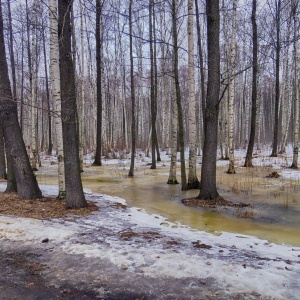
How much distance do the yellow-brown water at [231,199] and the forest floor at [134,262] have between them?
55 centimetres

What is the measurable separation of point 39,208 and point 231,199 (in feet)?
15.8

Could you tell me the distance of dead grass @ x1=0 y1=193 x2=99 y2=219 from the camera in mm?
5975

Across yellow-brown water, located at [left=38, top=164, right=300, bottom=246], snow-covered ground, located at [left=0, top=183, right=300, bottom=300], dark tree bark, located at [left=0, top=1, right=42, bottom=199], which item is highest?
dark tree bark, located at [left=0, top=1, right=42, bottom=199]

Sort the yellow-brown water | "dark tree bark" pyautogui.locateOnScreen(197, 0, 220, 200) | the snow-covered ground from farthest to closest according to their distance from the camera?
"dark tree bark" pyautogui.locateOnScreen(197, 0, 220, 200) → the yellow-brown water → the snow-covered ground

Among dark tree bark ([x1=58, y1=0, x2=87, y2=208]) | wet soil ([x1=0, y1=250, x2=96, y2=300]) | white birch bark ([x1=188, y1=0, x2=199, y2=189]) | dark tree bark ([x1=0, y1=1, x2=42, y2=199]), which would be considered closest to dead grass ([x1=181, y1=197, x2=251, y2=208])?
white birch bark ([x1=188, y1=0, x2=199, y2=189])

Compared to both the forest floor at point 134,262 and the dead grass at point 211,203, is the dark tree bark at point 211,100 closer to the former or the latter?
the dead grass at point 211,203

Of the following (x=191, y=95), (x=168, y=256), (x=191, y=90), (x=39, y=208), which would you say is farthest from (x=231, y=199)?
(x=168, y=256)

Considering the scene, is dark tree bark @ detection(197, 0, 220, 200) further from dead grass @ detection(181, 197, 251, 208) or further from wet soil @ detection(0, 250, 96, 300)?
wet soil @ detection(0, 250, 96, 300)

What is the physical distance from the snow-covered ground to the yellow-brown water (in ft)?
1.96

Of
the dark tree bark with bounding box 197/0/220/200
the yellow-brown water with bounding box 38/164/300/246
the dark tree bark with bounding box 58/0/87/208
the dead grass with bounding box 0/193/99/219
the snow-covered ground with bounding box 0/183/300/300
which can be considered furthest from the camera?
the dark tree bark with bounding box 197/0/220/200

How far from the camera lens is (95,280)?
3.26m

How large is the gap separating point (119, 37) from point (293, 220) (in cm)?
2186

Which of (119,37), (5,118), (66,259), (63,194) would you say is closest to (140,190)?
(63,194)

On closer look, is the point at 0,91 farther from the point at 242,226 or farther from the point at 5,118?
the point at 242,226
